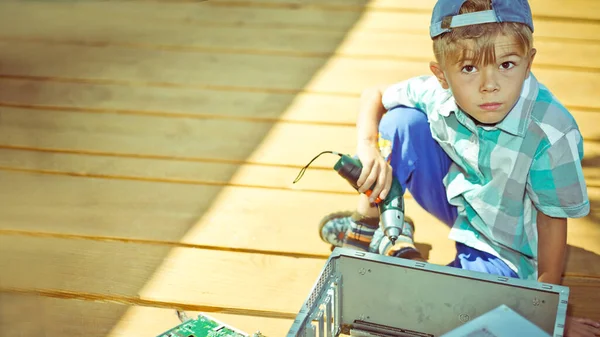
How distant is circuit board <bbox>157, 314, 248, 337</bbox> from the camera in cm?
179

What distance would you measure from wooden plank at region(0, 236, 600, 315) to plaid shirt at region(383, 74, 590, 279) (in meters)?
0.28

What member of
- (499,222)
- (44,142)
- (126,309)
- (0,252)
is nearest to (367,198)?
(499,222)

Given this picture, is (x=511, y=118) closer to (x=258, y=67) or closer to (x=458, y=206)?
(x=458, y=206)

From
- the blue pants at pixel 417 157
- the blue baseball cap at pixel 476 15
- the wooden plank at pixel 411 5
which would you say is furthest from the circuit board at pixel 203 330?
the wooden plank at pixel 411 5

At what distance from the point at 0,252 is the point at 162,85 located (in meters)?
1.03

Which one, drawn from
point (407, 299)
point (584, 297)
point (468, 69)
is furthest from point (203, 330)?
point (584, 297)

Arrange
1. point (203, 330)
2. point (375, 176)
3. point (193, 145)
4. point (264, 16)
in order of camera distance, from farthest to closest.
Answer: point (264, 16)
point (193, 145)
point (375, 176)
point (203, 330)

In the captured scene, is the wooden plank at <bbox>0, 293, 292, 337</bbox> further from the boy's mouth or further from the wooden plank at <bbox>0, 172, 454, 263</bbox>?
the boy's mouth

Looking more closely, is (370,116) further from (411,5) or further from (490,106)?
(411,5)

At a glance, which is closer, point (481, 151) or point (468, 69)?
point (468, 69)

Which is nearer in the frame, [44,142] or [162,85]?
[44,142]

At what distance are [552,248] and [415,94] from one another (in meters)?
0.52

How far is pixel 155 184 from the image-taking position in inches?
97.9

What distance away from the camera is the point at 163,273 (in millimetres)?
2107
